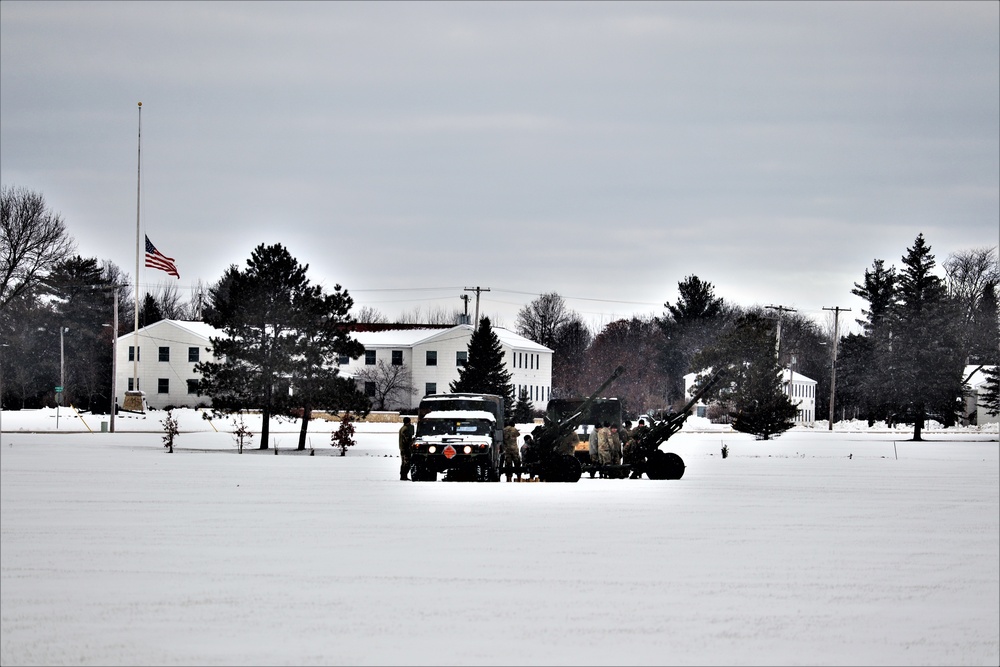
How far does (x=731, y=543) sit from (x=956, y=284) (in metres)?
97.7

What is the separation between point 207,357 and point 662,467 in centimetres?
7072

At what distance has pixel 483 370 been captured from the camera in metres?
82.6

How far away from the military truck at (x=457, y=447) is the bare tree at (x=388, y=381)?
224 feet

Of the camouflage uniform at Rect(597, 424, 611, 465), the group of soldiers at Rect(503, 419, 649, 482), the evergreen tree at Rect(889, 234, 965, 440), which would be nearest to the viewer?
the group of soldiers at Rect(503, 419, 649, 482)

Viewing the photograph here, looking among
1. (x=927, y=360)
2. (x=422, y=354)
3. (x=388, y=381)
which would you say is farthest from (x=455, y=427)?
(x=422, y=354)

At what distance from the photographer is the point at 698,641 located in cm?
1239

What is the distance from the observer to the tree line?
5672 cm

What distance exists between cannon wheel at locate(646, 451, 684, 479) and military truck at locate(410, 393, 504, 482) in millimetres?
3931

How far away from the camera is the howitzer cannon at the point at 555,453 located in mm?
32500

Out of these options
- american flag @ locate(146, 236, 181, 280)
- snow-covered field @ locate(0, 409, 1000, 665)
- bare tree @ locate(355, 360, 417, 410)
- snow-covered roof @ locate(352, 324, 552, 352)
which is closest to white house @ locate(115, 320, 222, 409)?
bare tree @ locate(355, 360, 417, 410)

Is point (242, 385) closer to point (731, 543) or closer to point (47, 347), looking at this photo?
point (731, 543)

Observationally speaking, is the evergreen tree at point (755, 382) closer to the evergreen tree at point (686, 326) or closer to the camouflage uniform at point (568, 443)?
the camouflage uniform at point (568, 443)

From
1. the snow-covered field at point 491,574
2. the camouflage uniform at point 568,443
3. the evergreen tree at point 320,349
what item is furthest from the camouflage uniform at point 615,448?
the evergreen tree at point 320,349

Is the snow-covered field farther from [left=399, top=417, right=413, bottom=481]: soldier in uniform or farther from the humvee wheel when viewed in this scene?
the humvee wheel
